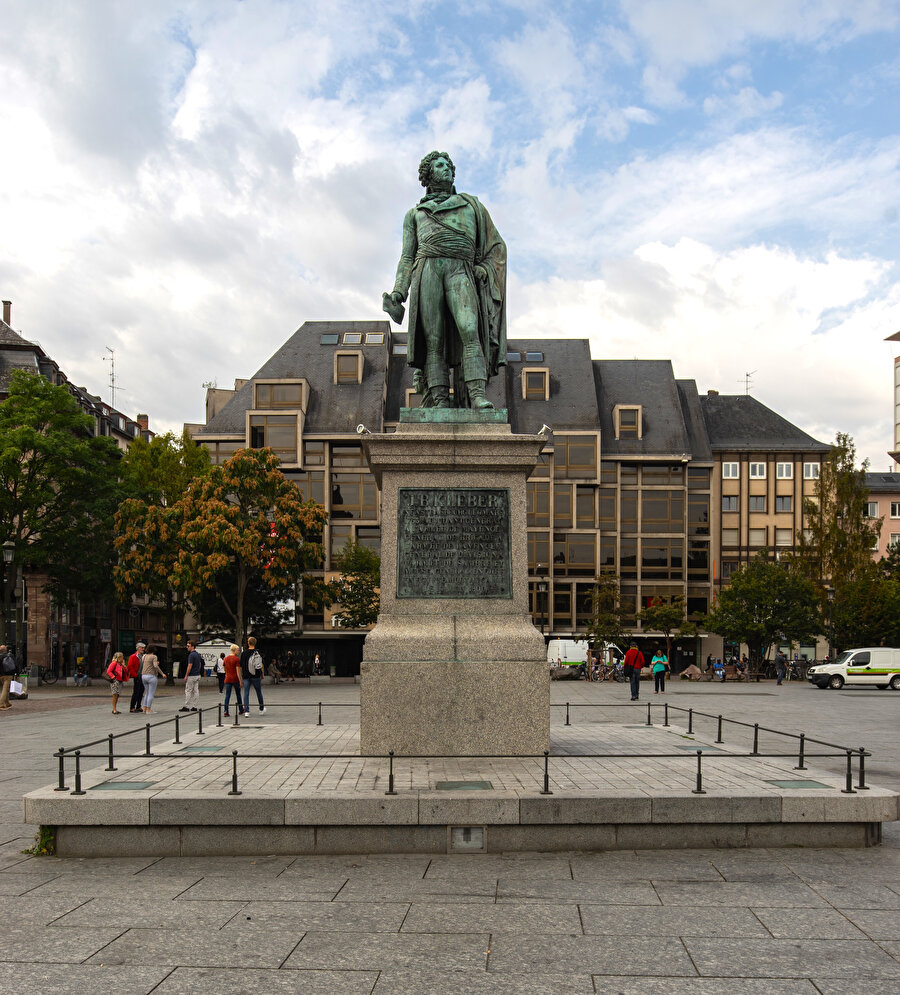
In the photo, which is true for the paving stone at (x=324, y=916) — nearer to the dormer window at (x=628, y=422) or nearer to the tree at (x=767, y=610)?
the tree at (x=767, y=610)

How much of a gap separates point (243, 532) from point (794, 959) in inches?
1586

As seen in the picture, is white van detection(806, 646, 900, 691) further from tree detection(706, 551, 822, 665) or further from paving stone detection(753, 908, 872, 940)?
paving stone detection(753, 908, 872, 940)

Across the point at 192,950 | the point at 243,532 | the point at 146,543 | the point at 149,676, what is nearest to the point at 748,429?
the point at 243,532

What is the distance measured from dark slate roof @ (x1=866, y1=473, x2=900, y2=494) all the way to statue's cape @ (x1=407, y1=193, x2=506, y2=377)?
8486cm

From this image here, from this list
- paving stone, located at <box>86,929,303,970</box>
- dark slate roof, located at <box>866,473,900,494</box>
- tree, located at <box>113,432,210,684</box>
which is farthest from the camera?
dark slate roof, located at <box>866,473,900,494</box>

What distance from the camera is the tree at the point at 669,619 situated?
62500 mm

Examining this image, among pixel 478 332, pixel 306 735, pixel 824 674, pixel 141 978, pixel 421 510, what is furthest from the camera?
pixel 824 674

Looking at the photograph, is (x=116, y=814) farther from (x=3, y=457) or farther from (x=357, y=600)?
(x=357, y=600)

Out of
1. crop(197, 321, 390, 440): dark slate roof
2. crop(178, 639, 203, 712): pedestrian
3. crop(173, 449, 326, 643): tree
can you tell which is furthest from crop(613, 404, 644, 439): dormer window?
crop(178, 639, 203, 712): pedestrian

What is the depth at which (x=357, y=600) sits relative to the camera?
177 ft

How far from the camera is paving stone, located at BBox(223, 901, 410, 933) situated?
6.90 metres

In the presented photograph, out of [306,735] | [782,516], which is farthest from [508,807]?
[782,516]

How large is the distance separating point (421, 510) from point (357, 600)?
4219cm

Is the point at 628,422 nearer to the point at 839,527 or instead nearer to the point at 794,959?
the point at 839,527
